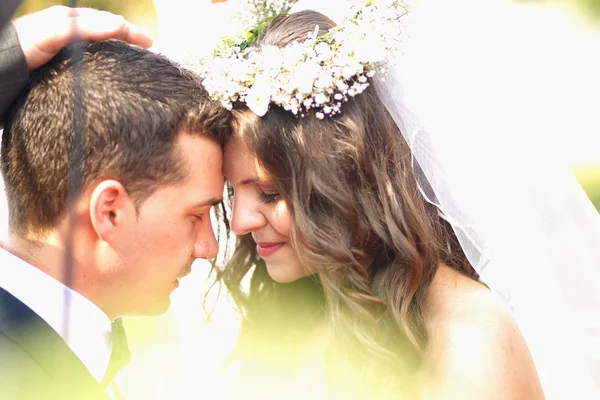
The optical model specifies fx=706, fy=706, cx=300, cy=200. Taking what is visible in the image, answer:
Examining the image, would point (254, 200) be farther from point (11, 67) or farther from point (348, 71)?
point (11, 67)

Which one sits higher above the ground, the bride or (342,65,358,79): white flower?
(342,65,358,79): white flower

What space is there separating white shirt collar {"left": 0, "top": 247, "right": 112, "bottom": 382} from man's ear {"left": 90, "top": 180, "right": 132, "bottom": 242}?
0.71 ft

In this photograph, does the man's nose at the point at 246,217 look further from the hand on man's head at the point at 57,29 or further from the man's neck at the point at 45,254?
the hand on man's head at the point at 57,29

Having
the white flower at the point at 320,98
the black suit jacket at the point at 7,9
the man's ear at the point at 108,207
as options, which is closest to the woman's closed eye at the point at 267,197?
the white flower at the point at 320,98

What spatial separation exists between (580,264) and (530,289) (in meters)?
0.22

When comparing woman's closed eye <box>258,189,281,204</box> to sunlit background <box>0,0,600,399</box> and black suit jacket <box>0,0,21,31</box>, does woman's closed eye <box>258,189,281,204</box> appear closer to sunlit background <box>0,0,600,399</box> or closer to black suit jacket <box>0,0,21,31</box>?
sunlit background <box>0,0,600,399</box>

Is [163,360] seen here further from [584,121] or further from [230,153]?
[584,121]

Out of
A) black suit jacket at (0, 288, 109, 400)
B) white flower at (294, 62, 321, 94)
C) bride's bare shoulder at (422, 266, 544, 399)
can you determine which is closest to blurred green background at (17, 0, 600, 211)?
white flower at (294, 62, 321, 94)

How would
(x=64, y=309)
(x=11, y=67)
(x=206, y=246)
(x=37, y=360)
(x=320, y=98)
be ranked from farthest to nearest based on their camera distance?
(x=206, y=246) < (x=320, y=98) < (x=11, y=67) < (x=64, y=309) < (x=37, y=360)

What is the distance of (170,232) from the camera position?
2.43 meters

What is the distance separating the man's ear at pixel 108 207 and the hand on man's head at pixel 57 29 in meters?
0.46

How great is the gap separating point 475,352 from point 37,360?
133 centimetres

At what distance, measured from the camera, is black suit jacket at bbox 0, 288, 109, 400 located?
1.86m

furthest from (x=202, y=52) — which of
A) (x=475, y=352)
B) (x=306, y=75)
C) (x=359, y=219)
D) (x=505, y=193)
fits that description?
(x=475, y=352)
